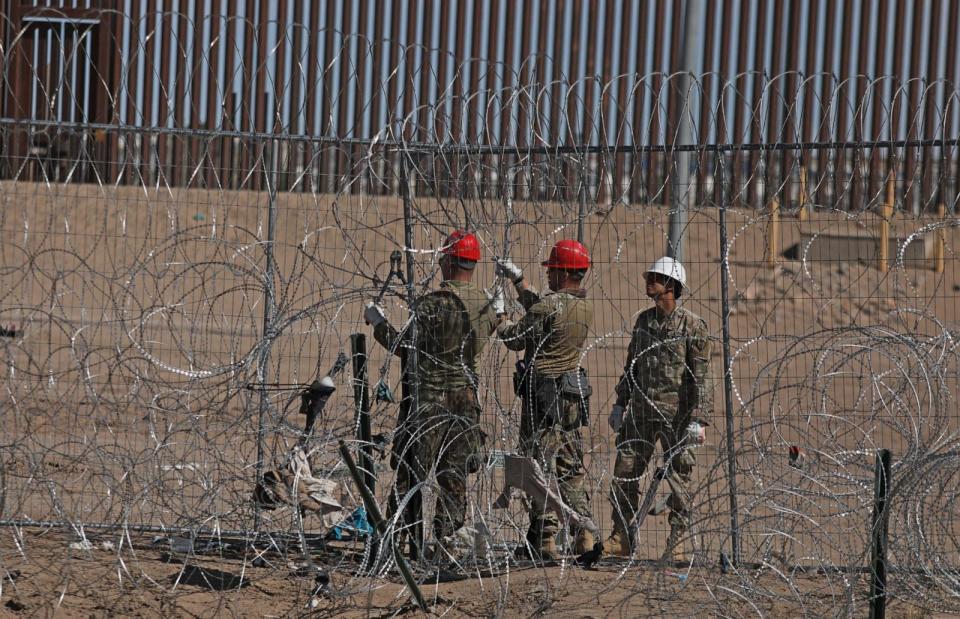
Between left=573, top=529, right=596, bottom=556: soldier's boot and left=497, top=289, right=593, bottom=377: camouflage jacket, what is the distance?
919 mm

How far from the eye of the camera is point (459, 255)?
21.9 feet

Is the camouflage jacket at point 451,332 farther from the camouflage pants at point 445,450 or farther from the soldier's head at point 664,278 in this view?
the soldier's head at point 664,278

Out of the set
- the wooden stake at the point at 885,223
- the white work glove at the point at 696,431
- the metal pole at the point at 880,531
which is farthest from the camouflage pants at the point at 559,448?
the metal pole at the point at 880,531

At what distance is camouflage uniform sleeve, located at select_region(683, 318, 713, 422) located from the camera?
6910 millimetres

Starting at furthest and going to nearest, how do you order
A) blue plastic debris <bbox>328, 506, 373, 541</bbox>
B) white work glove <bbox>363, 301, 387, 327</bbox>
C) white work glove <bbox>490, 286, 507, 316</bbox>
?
blue plastic debris <bbox>328, 506, 373, 541</bbox>
white work glove <bbox>490, 286, 507, 316</bbox>
white work glove <bbox>363, 301, 387, 327</bbox>

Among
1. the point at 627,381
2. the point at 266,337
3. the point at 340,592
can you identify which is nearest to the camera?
the point at 340,592

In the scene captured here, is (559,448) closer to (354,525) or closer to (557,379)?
(557,379)

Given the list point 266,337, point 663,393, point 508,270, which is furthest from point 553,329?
point 266,337

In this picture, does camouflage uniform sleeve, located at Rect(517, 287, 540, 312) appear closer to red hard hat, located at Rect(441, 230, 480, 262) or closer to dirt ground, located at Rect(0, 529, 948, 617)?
red hard hat, located at Rect(441, 230, 480, 262)

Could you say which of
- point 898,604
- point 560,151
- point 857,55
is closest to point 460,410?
point 560,151

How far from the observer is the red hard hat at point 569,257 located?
6.95m

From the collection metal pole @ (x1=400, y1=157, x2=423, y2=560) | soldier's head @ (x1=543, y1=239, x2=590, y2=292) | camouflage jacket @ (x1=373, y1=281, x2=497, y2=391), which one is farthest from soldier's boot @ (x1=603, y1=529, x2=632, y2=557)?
soldier's head @ (x1=543, y1=239, x2=590, y2=292)

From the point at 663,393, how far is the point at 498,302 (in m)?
1.08

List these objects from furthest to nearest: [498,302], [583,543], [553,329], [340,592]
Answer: [583,543], [553,329], [498,302], [340,592]
